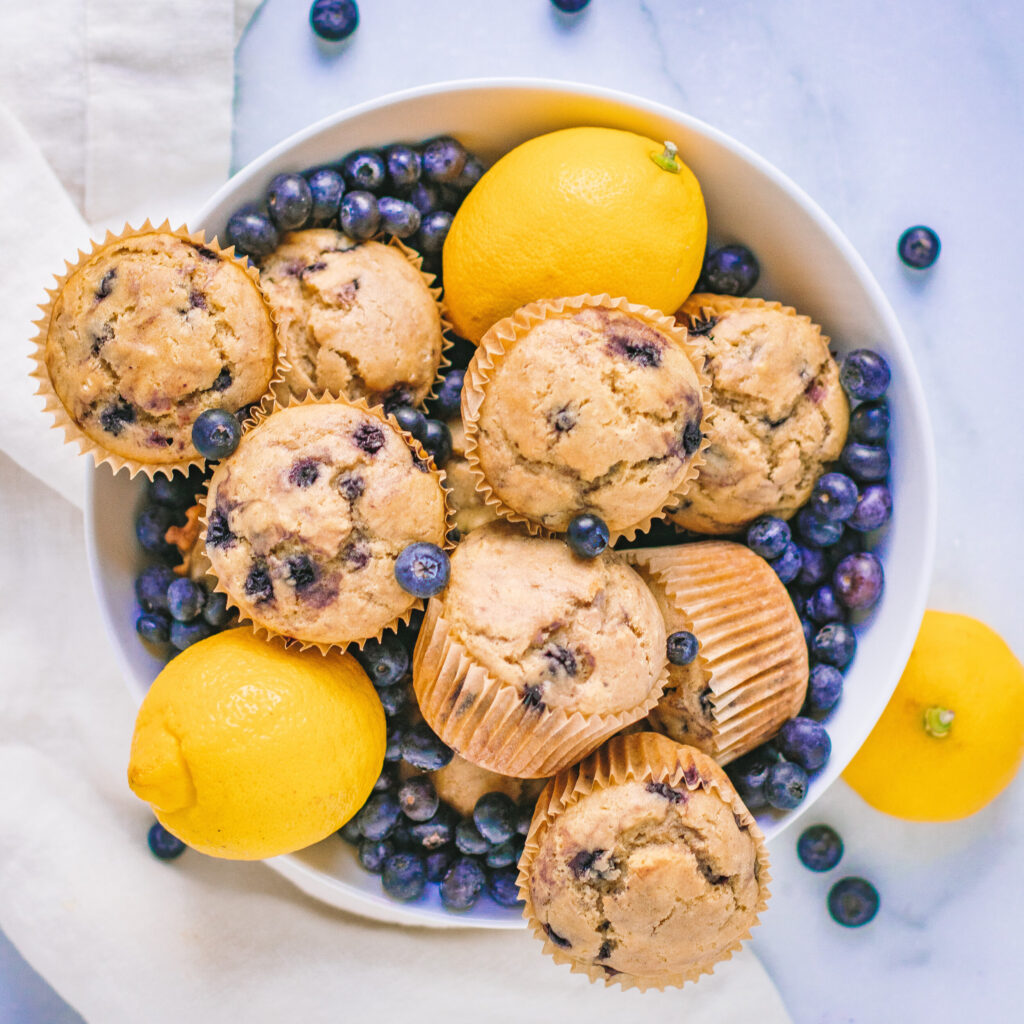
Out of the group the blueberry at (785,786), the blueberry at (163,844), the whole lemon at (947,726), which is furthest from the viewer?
the blueberry at (163,844)

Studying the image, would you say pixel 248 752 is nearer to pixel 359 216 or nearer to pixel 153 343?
pixel 153 343

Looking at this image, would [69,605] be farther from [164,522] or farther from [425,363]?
[425,363]

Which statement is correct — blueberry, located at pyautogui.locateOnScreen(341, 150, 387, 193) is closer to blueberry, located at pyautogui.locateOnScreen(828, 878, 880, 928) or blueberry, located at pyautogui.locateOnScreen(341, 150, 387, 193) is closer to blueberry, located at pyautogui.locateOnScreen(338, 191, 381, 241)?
blueberry, located at pyautogui.locateOnScreen(338, 191, 381, 241)

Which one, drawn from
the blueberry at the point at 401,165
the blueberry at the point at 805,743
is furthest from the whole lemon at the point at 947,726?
the blueberry at the point at 401,165

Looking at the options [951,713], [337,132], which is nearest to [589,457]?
[337,132]

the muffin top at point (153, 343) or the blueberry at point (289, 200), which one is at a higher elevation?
the blueberry at point (289, 200)

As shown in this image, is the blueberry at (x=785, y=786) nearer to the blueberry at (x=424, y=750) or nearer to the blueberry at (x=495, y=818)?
the blueberry at (x=495, y=818)

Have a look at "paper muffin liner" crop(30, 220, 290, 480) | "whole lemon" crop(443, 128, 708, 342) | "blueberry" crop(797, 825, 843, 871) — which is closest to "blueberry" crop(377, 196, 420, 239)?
"whole lemon" crop(443, 128, 708, 342)
